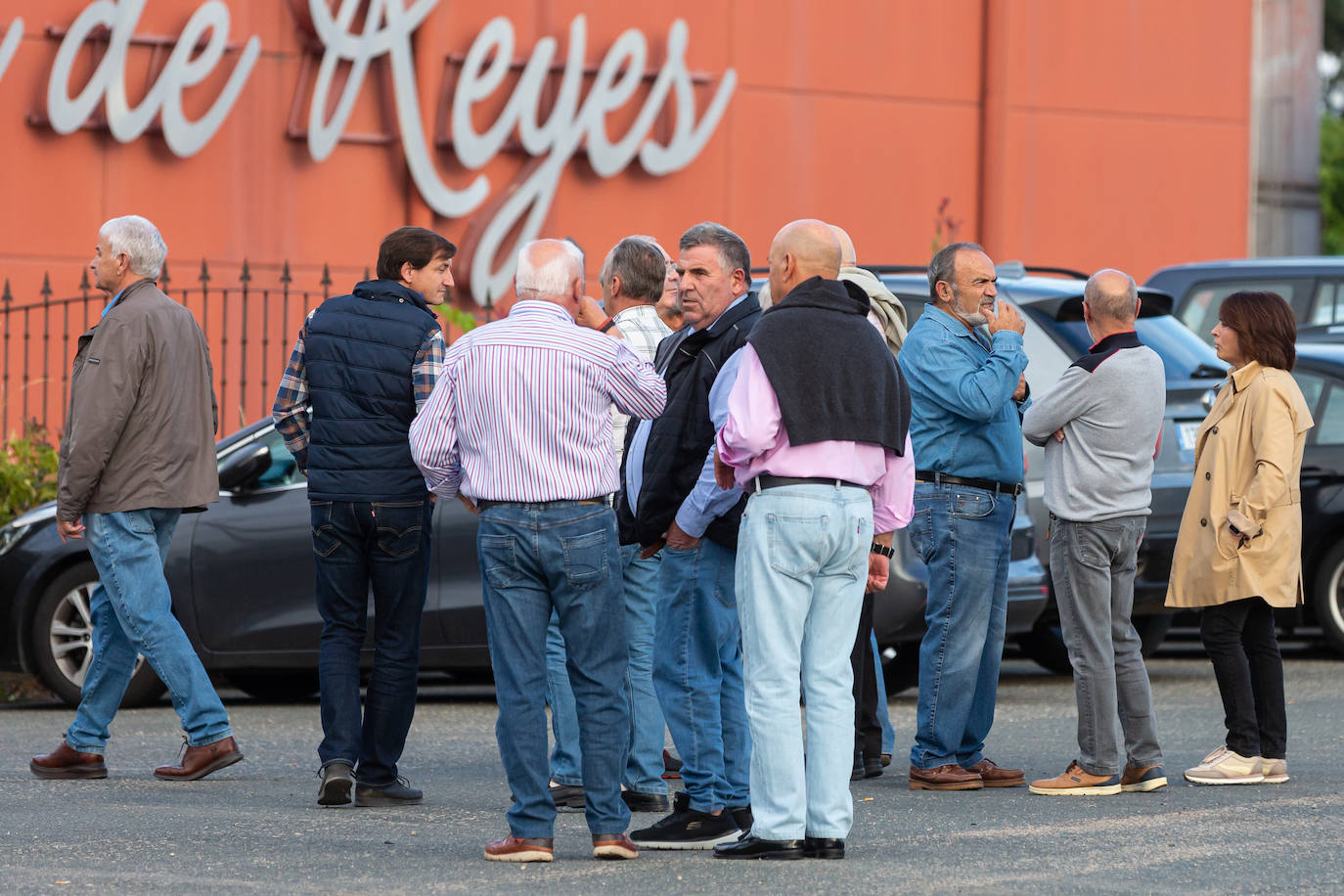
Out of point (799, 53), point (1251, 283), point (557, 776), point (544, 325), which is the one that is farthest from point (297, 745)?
point (799, 53)

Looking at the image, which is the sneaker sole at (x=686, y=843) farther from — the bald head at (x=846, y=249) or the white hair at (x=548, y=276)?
the bald head at (x=846, y=249)

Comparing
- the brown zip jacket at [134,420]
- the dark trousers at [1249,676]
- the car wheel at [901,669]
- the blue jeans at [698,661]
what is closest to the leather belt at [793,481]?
the blue jeans at [698,661]

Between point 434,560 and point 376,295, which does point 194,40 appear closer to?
point 434,560

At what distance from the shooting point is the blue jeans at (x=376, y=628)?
6676 millimetres

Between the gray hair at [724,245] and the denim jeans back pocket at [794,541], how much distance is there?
0.84m

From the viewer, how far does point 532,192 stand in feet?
53.8

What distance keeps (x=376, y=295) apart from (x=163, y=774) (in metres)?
1.93

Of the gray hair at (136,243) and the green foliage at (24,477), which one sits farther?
the green foliage at (24,477)

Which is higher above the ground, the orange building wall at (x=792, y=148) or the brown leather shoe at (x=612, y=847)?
the orange building wall at (x=792, y=148)

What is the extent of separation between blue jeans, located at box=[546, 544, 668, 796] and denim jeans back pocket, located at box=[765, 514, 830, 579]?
3.40 feet

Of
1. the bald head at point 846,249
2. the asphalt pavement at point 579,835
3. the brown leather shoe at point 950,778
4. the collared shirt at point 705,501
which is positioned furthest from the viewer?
the brown leather shoe at point 950,778

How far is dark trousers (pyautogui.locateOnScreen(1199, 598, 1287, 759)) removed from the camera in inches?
284

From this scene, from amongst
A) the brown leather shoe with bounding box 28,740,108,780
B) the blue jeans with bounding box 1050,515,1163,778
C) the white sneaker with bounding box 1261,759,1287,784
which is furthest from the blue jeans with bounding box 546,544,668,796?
the white sneaker with bounding box 1261,759,1287,784

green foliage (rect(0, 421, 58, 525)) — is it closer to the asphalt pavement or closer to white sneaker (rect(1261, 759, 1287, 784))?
the asphalt pavement
